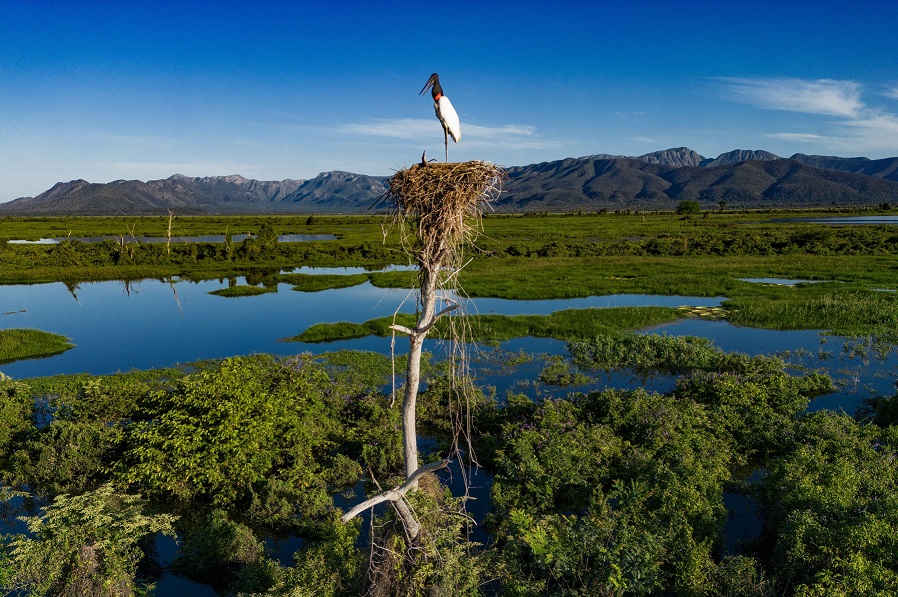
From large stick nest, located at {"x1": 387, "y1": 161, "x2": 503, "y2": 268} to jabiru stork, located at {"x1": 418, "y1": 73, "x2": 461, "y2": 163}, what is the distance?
→ 4.69 feet

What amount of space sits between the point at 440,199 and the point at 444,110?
7.11ft

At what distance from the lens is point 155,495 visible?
13.9 meters

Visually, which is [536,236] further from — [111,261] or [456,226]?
[456,226]

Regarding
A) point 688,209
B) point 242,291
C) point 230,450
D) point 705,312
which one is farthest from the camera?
point 688,209

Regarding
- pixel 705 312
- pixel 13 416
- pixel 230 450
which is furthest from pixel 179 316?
pixel 705 312

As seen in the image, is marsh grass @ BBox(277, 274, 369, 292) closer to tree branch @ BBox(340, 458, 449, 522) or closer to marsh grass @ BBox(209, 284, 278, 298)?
marsh grass @ BBox(209, 284, 278, 298)

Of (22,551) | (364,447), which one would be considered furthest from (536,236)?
(22,551)

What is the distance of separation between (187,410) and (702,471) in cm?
1335

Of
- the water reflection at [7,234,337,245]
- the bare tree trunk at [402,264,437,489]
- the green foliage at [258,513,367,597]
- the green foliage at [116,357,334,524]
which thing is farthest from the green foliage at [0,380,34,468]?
the water reflection at [7,234,337,245]

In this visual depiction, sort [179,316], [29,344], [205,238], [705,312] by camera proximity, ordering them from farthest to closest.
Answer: [205,238] → [179,316] → [705,312] → [29,344]

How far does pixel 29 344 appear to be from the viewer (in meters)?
29.2

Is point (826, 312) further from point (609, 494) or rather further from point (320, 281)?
point (320, 281)

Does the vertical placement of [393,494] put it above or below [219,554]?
above

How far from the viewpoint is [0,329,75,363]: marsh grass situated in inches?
1096
